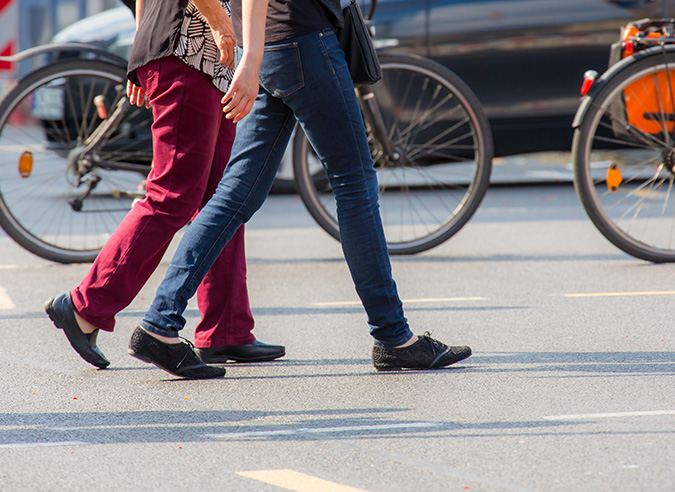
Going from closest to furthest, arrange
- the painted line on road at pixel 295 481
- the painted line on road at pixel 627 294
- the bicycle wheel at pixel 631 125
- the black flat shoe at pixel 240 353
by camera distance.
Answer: the painted line on road at pixel 295 481
the black flat shoe at pixel 240 353
the painted line on road at pixel 627 294
the bicycle wheel at pixel 631 125

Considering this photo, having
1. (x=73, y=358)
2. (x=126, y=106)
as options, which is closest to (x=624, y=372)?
(x=73, y=358)

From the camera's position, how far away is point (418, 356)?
3.70 meters

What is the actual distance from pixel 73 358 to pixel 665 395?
1.98 metres

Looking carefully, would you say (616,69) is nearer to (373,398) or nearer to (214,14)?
(214,14)

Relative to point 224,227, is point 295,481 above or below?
below

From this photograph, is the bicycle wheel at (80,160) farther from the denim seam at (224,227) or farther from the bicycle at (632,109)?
the bicycle at (632,109)

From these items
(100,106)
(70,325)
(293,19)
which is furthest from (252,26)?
(100,106)

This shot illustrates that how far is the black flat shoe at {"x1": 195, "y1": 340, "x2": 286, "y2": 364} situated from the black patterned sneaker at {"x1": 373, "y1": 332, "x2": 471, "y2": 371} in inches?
16.3

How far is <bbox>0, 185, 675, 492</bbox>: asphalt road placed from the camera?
2.75 meters

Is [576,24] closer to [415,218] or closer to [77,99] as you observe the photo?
[415,218]

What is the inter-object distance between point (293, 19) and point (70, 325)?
1191 mm

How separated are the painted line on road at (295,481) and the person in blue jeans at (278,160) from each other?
93cm

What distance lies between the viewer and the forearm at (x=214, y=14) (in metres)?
3.54

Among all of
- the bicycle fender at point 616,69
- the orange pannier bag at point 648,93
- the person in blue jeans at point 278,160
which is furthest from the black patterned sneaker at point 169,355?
the orange pannier bag at point 648,93
